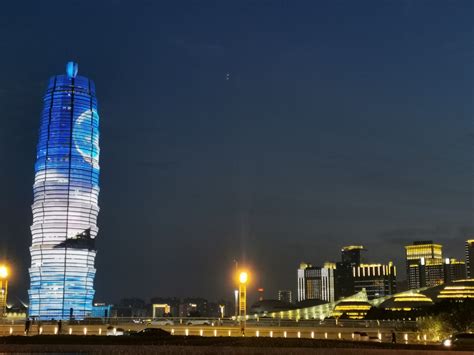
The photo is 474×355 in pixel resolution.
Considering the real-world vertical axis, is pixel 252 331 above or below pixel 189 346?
above

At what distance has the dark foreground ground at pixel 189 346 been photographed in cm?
4744

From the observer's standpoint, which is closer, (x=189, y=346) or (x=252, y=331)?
(x=189, y=346)

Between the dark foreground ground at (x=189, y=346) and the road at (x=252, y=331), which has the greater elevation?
the road at (x=252, y=331)

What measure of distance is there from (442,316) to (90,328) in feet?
147

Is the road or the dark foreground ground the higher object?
the road

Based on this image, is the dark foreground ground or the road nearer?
the dark foreground ground

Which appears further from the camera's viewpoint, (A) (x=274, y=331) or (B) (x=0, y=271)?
(A) (x=274, y=331)

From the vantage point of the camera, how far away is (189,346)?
1948 inches

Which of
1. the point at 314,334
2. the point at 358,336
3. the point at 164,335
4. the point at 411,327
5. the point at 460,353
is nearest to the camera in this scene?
the point at 460,353

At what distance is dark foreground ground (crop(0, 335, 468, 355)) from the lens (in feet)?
156

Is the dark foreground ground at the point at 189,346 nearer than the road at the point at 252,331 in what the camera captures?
Yes

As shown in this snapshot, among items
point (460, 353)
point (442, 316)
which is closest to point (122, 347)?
point (460, 353)

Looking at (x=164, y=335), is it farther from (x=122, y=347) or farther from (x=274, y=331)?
(x=274, y=331)

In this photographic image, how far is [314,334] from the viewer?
3398 inches
